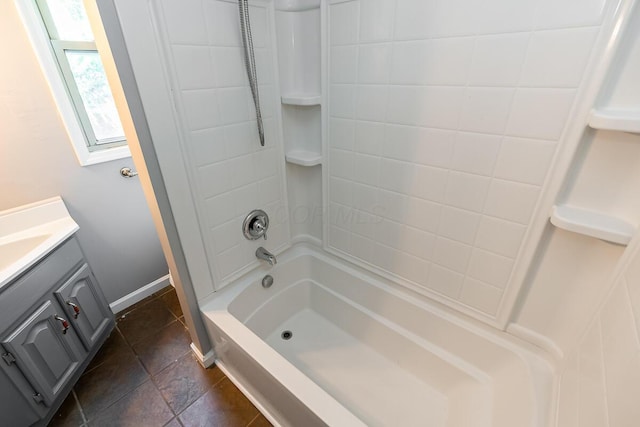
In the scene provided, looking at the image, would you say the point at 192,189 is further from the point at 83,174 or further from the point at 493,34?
the point at 493,34

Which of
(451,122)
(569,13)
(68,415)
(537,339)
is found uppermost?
(569,13)

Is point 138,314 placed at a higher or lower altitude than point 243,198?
lower

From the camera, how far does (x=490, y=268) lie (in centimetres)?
115

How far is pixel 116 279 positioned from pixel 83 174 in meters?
0.71

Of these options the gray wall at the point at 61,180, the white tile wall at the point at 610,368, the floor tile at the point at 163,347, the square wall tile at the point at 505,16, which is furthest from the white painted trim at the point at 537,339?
the gray wall at the point at 61,180

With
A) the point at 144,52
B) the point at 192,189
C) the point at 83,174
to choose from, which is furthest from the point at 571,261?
the point at 83,174

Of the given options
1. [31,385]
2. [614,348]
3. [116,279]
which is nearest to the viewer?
[614,348]

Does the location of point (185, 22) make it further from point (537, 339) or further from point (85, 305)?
point (537, 339)

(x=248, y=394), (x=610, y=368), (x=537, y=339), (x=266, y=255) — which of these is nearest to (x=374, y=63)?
(x=266, y=255)

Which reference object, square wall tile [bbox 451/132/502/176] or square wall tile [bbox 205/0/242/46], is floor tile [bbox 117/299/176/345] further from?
square wall tile [bbox 451/132/502/176]

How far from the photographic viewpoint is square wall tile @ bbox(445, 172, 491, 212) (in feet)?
3.50

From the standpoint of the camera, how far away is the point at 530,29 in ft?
2.70

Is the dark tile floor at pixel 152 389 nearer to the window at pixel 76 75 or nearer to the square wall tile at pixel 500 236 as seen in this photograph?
the window at pixel 76 75

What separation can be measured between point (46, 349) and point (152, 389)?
1.64 feet
